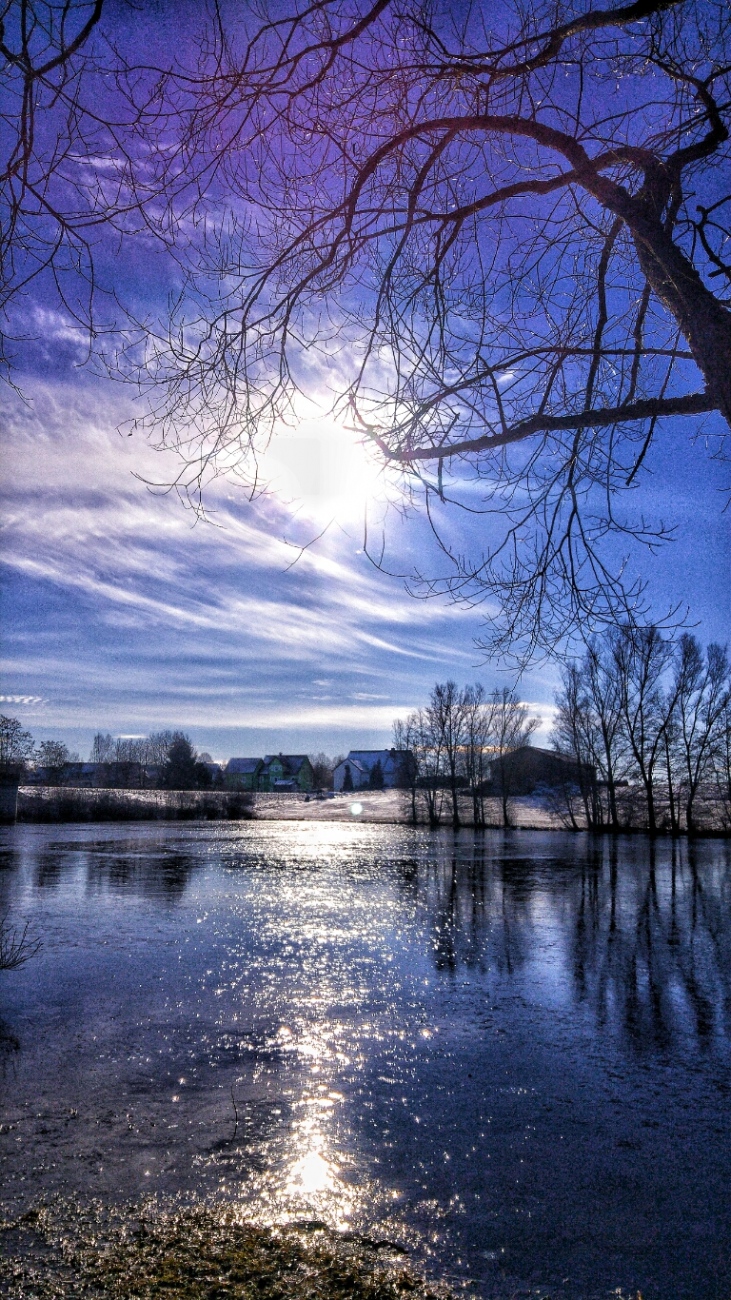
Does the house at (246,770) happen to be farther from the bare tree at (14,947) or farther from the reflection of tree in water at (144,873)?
the bare tree at (14,947)

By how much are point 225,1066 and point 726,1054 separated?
4462 mm

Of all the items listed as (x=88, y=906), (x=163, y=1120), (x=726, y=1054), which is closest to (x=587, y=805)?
(x=88, y=906)

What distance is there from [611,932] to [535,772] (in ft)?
177

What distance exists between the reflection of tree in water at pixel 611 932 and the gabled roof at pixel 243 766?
303 ft

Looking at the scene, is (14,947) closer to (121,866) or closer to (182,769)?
(121,866)

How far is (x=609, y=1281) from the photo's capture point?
392 centimetres

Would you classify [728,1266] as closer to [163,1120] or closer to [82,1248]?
[82,1248]

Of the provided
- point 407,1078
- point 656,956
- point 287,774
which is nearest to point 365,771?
point 287,774

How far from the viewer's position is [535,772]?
219 ft

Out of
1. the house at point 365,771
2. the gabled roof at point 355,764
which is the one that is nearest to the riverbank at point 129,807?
the house at point 365,771

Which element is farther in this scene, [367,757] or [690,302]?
[367,757]

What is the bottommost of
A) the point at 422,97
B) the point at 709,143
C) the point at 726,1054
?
the point at 726,1054

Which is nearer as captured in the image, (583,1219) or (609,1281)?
(609,1281)

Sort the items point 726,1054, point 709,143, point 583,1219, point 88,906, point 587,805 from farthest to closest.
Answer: point 587,805 → point 88,906 → point 726,1054 → point 583,1219 → point 709,143
